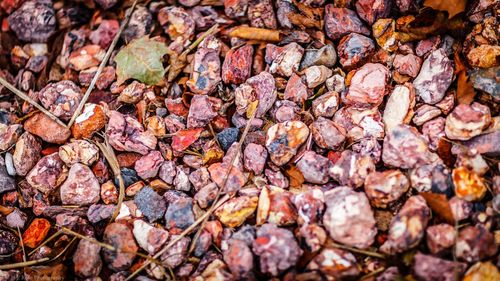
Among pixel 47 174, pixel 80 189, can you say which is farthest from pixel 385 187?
pixel 47 174

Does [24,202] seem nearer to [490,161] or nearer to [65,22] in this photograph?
[65,22]

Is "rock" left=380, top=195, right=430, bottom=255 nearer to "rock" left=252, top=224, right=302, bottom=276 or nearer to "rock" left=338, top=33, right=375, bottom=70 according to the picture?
"rock" left=252, top=224, right=302, bottom=276

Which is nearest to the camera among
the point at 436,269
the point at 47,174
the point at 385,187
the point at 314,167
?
the point at 436,269

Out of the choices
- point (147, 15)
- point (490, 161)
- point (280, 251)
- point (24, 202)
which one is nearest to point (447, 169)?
point (490, 161)

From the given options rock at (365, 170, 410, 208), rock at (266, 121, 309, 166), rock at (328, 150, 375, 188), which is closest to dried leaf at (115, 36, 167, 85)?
rock at (266, 121, 309, 166)

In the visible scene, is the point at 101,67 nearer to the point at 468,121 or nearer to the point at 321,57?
the point at 321,57

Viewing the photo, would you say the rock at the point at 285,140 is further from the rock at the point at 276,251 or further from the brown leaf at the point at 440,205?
the brown leaf at the point at 440,205
